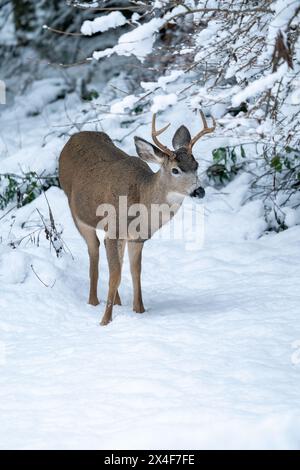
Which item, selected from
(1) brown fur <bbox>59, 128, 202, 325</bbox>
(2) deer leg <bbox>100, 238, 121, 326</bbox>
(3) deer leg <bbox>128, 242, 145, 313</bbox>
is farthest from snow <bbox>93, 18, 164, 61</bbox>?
(3) deer leg <bbox>128, 242, 145, 313</bbox>

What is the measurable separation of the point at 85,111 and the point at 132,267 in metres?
4.63

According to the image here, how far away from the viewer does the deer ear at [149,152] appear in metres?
6.69

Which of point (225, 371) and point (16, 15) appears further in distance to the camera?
point (16, 15)

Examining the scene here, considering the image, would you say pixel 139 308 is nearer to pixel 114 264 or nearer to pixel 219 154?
pixel 114 264

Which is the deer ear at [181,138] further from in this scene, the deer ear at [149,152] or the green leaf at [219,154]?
the green leaf at [219,154]

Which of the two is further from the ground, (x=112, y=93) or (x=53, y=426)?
(x=112, y=93)

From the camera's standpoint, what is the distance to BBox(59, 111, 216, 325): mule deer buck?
6.65 meters

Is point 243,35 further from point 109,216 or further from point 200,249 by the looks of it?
point 200,249

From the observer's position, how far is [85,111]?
11.4 meters

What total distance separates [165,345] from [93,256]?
5.24 feet

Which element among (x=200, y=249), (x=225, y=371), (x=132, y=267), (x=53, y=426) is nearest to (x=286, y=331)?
(x=225, y=371)

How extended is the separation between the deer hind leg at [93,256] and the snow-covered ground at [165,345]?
0.40ft

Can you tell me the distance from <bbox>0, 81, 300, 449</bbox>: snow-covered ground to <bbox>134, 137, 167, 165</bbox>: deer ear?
1.02 meters

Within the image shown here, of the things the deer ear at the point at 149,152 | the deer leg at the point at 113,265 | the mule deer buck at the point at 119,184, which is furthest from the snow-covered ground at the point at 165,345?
the deer ear at the point at 149,152
